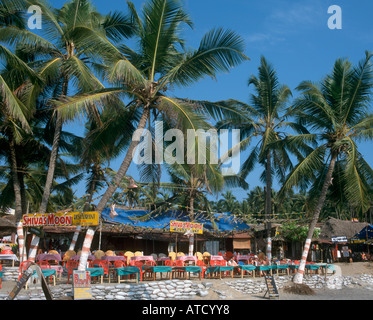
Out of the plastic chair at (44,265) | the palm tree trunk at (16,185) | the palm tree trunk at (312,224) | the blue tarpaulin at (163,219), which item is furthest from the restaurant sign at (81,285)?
the palm tree trunk at (312,224)

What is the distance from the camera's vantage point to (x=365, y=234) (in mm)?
25484

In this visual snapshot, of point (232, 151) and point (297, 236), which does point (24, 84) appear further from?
point (297, 236)

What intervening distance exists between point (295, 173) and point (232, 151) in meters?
5.69

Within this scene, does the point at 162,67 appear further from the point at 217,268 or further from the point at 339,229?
the point at 339,229

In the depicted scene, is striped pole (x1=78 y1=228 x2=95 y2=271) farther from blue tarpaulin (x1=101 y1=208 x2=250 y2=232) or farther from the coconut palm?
blue tarpaulin (x1=101 y1=208 x2=250 y2=232)

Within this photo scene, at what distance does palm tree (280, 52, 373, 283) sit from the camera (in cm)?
1623

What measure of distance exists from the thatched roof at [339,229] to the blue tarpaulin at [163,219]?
9.51m

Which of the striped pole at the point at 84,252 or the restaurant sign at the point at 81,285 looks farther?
the striped pole at the point at 84,252

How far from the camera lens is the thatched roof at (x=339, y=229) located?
91.0ft

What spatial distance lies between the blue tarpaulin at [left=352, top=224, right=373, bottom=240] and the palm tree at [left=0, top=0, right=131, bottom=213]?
18.7 metres

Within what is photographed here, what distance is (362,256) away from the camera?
2864cm

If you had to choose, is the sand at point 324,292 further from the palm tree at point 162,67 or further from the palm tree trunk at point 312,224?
the palm tree at point 162,67
